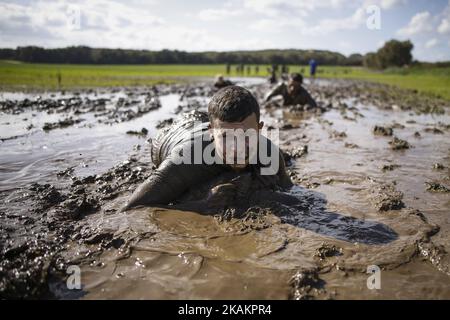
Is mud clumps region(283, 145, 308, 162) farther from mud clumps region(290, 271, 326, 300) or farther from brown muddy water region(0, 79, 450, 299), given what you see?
mud clumps region(290, 271, 326, 300)

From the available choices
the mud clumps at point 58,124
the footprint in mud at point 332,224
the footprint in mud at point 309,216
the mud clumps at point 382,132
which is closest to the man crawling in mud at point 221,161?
the footprint in mud at point 309,216

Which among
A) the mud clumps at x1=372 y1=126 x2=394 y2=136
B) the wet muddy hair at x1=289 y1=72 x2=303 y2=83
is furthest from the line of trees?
the mud clumps at x1=372 y1=126 x2=394 y2=136

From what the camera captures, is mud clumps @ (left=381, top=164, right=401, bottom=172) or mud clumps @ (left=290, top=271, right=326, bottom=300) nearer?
mud clumps @ (left=290, top=271, right=326, bottom=300)

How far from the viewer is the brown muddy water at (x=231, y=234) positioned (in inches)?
99.6

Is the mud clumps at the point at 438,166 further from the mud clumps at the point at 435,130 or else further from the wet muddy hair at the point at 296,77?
the wet muddy hair at the point at 296,77

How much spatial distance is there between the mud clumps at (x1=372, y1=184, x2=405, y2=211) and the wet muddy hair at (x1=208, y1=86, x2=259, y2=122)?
5.85 feet

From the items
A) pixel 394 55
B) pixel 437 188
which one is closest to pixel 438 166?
pixel 437 188

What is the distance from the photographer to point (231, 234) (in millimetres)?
3367

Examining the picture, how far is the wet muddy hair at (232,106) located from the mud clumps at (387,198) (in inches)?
70.2

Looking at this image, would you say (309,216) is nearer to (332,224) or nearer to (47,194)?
(332,224)

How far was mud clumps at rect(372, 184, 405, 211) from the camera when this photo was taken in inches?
157
